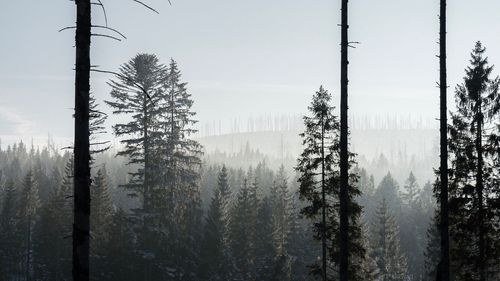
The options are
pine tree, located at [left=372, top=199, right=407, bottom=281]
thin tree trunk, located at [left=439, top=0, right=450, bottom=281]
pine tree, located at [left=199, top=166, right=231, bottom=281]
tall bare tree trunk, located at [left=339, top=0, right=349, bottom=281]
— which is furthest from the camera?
pine tree, located at [left=372, top=199, right=407, bottom=281]

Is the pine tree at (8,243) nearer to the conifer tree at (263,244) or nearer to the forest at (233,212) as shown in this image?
the forest at (233,212)

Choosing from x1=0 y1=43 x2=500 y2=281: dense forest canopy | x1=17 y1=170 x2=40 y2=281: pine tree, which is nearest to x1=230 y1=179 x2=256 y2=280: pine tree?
x1=0 y1=43 x2=500 y2=281: dense forest canopy

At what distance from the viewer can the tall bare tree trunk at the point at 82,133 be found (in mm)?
7766

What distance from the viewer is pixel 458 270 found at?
19.2 m

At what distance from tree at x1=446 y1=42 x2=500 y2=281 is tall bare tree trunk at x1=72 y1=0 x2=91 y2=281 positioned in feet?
50.9

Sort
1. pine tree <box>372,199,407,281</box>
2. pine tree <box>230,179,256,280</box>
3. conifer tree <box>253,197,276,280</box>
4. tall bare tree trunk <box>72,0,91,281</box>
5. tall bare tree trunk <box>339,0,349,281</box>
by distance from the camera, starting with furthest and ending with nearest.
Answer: pine tree <box>372,199,407,281</box>, conifer tree <box>253,197,276,280</box>, pine tree <box>230,179,256,280</box>, tall bare tree trunk <box>339,0,349,281</box>, tall bare tree trunk <box>72,0,91,281</box>

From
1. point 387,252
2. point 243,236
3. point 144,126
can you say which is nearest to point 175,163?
point 144,126

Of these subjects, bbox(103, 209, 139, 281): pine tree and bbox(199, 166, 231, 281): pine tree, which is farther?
bbox(199, 166, 231, 281): pine tree

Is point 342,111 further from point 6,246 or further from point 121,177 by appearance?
point 121,177

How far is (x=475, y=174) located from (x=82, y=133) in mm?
16891

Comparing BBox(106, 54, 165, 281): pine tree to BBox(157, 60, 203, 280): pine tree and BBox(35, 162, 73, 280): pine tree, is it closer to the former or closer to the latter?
BBox(157, 60, 203, 280): pine tree

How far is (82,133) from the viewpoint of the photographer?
7953 millimetres

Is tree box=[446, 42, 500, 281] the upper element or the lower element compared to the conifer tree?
upper

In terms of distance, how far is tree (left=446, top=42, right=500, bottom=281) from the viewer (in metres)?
18.8
